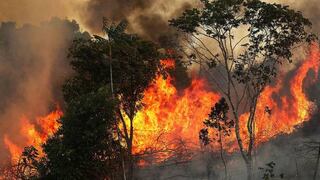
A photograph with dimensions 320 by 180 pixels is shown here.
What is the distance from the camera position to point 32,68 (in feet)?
222

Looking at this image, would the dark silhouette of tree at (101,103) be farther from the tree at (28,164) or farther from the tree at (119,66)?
the tree at (28,164)

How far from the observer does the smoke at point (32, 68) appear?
65625mm

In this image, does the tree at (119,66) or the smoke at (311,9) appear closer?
the tree at (119,66)

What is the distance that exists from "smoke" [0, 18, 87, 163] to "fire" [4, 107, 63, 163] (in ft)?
3.82

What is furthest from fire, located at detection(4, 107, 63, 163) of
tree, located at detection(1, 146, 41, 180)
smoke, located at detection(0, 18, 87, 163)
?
tree, located at detection(1, 146, 41, 180)

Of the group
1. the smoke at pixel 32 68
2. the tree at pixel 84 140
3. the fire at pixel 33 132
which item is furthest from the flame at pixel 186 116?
the tree at pixel 84 140

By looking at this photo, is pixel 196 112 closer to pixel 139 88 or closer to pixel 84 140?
pixel 139 88

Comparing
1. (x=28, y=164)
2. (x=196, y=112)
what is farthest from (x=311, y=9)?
(x=28, y=164)

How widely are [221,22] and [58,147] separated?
14.6m

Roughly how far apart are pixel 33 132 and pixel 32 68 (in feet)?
32.8

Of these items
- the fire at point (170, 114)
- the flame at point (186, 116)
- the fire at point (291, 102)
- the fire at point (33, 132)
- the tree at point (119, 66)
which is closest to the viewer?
the tree at point (119, 66)

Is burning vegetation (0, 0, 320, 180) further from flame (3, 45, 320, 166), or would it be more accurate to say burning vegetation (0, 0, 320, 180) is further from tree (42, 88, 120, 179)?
flame (3, 45, 320, 166)

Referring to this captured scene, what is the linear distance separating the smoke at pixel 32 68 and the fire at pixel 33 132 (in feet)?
3.82

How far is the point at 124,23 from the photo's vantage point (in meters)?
36.7
